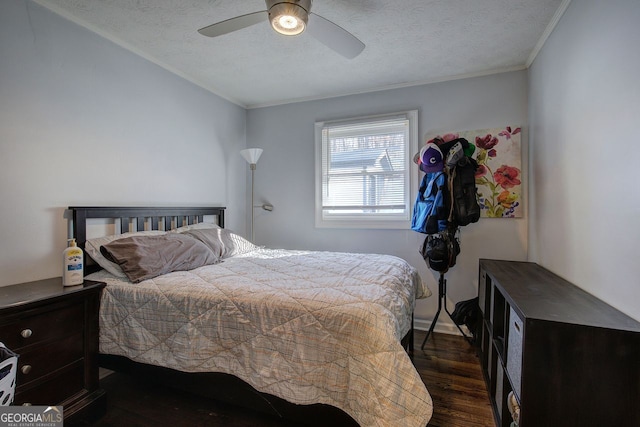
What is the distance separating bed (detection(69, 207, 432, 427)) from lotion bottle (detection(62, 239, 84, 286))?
0.14m

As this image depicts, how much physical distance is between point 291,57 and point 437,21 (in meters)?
1.19

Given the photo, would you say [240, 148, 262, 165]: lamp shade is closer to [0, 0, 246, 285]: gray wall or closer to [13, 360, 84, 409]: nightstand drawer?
[0, 0, 246, 285]: gray wall

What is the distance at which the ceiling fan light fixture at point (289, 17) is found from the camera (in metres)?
1.59

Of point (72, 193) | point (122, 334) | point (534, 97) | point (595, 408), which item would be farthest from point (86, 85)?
point (534, 97)

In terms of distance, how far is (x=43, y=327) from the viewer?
1.49 meters

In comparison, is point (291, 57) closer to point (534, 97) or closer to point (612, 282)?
point (534, 97)

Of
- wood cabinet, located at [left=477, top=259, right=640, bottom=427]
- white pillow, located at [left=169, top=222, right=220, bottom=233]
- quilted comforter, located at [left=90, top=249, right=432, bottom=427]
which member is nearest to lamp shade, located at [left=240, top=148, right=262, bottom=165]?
white pillow, located at [left=169, top=222, right=220, bottom=233]

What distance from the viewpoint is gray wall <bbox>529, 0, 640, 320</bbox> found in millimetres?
1272

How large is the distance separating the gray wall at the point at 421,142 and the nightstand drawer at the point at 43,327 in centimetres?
225

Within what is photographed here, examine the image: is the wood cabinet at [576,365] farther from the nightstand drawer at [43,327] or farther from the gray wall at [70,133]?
the gray wall at [70,133]

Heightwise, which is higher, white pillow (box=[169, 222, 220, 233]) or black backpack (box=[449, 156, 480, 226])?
black backpack (box=[449, 156, 480, 226])

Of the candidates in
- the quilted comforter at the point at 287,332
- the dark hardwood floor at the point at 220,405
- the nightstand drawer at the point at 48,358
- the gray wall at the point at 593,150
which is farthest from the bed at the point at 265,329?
the gray wall at the point at 593,150

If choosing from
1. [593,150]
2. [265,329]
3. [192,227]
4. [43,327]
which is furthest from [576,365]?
[192,227]

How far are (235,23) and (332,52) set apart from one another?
1019 millimetres
